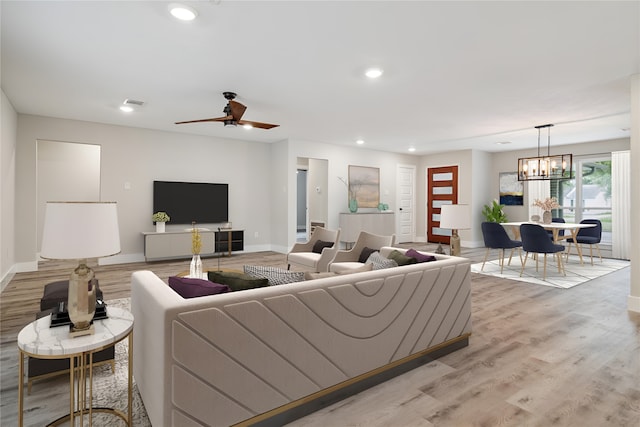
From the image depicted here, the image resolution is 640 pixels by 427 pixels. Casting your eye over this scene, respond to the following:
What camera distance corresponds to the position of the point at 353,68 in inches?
143

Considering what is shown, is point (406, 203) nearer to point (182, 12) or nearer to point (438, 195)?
point (438, 195)

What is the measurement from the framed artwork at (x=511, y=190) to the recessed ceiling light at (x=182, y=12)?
8.80 m

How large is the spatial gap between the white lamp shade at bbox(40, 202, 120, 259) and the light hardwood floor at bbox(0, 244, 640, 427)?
126 cm

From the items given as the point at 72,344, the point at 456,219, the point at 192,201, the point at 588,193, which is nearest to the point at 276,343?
the point at 72,344

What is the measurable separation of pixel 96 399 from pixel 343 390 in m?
1.46

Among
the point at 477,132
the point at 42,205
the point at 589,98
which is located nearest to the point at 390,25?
the point at 589,98

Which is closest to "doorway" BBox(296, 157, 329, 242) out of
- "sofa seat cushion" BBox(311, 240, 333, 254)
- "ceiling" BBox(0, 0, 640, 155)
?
"ceiling" BBox(0, 0, 640, 155)

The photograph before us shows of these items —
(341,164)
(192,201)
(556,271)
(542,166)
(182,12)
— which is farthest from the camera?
(341,164)

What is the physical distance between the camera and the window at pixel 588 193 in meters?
7.68

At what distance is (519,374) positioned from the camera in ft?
7.82

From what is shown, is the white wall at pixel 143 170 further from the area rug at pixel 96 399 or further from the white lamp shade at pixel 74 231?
the white lamp shade at pixel 74 231

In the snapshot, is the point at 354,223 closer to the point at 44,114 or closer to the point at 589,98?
the point at 589,98

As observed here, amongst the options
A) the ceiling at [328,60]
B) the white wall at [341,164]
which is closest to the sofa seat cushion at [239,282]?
the ceiling at [328,60]

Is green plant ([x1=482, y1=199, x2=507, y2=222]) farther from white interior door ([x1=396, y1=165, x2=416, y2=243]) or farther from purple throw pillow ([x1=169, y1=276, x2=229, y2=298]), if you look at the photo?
purple throw pillow ([x1=169, y1=276, x2=229, y2=298])
